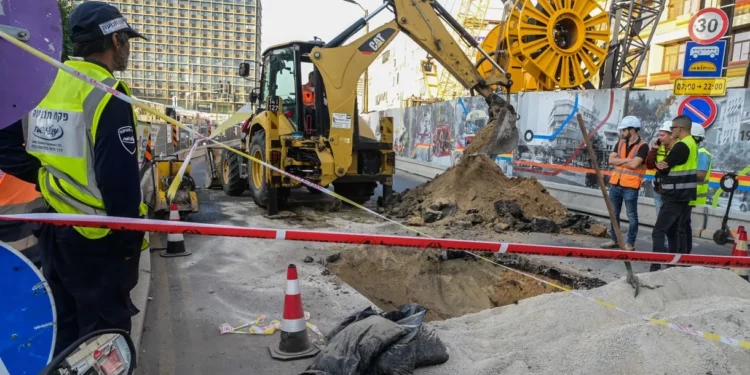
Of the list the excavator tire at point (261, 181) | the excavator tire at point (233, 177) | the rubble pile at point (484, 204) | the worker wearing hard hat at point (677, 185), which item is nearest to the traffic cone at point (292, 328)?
the worker wearing hard hat at point (677, 185)

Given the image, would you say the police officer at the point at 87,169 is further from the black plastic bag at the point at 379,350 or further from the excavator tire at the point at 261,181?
the excavator tire at the point at 261,181

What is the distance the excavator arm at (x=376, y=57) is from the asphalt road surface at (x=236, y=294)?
5.98ft

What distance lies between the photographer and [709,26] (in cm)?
854

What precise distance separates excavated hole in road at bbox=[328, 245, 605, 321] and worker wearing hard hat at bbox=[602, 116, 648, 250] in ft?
5.84

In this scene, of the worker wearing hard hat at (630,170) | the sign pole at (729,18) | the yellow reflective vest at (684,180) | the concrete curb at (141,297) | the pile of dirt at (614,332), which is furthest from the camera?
the sign pole at (729,18)

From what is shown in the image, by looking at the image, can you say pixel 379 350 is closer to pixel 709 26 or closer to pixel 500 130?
pixel 500 130

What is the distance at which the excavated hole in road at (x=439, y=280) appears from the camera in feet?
18.4

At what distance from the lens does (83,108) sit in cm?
205

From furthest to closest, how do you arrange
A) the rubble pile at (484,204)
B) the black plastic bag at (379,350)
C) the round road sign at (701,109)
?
the round road sign at (701,109), the rubble pile at (484,204), the black plastic bag at (379,350)

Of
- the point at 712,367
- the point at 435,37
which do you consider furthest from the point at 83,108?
the point at 435,37

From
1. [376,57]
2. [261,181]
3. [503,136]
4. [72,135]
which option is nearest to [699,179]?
[503,136]

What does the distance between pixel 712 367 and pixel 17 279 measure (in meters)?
3.81

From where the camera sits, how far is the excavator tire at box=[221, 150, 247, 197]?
11191 mm

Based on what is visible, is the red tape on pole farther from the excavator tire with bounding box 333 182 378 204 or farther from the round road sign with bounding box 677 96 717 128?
the excavator tire with bounding box 333 182 378 204
